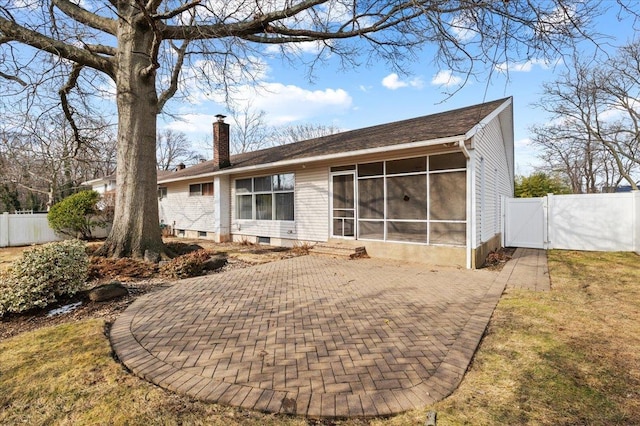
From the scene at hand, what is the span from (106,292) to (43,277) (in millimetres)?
880

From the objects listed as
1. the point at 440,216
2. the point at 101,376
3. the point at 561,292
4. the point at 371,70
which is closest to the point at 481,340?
the point at 561,292

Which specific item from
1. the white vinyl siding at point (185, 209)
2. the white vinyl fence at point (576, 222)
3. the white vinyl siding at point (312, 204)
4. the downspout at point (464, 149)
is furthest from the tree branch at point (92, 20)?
the white vinyl fence at point (576, 222)

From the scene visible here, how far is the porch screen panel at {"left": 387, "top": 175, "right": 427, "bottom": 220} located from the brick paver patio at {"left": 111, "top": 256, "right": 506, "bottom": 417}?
8.98 ft

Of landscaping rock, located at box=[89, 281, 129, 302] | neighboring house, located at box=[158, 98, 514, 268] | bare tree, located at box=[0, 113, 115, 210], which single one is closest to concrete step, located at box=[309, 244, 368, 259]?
neighboring house, located at box=[158, 98, 514, 268]

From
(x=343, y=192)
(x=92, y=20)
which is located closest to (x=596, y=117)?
(x=343, y=192)

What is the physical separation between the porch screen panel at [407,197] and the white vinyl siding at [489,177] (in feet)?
4.50

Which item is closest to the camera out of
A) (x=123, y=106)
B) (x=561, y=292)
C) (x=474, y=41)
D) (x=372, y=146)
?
(x=474, y=41)

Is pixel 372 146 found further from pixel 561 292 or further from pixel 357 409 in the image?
pixel 357 409

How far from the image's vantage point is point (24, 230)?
14383 millimetres

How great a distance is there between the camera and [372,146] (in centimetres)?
913

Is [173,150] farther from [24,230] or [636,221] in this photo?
[636,221]

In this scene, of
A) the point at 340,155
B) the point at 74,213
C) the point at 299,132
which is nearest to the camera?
the point at 340,155

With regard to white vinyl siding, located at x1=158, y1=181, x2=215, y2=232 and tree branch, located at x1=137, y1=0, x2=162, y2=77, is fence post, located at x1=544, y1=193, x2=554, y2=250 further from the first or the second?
white vinyl siding, located at x1=158, y1=181, x2=215, y2=232

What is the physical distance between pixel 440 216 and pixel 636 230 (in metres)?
7.13
